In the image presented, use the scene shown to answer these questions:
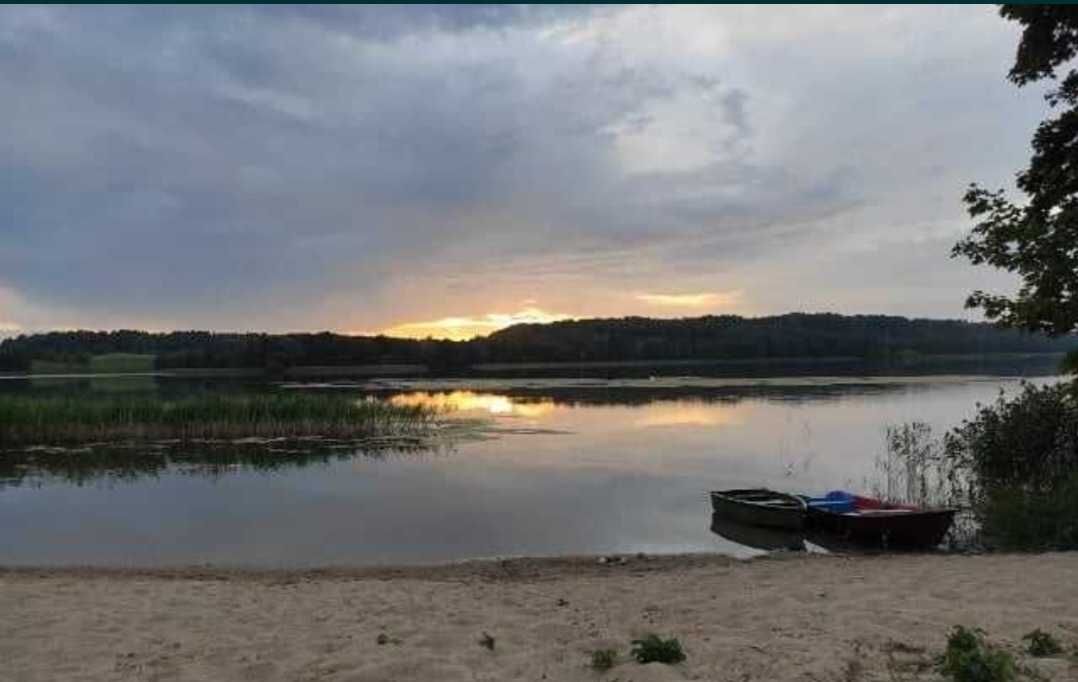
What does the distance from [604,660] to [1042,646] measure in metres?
2.73

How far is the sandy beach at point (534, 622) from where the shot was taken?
5.76 meters

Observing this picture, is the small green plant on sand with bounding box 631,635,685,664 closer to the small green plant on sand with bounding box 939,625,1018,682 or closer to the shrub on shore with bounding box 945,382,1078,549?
the small green plant on sand with bounding box 939,625,1018,682

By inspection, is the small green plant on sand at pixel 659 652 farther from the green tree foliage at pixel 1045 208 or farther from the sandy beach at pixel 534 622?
the green tree foliage at pixel 1045 208

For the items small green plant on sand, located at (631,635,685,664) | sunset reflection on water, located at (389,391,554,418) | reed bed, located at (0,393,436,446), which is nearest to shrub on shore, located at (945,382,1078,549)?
small green plant on sand, located at (631,635,685,664)

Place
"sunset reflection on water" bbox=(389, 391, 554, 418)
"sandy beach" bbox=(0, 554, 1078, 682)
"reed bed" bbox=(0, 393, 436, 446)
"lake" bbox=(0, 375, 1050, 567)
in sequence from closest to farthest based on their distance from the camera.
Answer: "sandy beach" bbox=(0, 554, 1078, 682)
"lake" bbox=(0, 375, 1050, 567)
"reed bed" bbox=(0, 393, 436, 446)
"sunset reflection on water" bbox=(389, 391, 554, 418)

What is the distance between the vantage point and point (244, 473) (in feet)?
79.4

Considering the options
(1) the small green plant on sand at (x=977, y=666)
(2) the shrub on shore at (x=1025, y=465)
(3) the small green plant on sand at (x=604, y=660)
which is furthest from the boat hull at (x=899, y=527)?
(3) the small green plant on sand at (x=604, y=660)

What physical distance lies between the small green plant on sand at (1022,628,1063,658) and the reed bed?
2773cm

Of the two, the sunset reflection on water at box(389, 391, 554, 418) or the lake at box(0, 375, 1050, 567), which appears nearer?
the lake at box(0, 375, 1050, 567)

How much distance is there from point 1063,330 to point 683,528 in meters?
7.42

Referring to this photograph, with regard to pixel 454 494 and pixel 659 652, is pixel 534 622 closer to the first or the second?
pixel 659 652

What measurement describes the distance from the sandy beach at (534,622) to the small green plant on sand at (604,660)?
64 mm

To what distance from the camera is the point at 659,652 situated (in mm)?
5594

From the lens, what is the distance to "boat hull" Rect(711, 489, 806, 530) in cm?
1568
